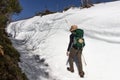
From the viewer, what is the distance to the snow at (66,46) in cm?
1287

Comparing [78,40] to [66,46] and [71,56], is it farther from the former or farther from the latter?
[66,46]

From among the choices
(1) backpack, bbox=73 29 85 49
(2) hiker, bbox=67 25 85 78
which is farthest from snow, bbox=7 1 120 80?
(1) backpack, bbox=73 29 85 49

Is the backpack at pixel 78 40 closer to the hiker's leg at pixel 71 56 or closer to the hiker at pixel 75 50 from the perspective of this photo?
the hiker at pixel 75 50

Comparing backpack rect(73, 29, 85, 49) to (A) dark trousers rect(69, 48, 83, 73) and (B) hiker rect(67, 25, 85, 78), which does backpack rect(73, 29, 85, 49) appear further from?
(A) dark trousers rect(69, 48, 83, 73)

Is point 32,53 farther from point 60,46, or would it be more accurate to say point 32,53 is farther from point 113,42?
point 113,42

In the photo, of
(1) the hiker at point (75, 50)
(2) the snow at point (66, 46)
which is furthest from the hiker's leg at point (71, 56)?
(2) the snow at point (66, 46)

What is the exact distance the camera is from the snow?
12.9 metres

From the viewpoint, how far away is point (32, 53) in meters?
16.0

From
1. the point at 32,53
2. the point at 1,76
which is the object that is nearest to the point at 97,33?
the point at 32,53

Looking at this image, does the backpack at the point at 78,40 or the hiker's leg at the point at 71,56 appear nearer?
the backpack at the point at 78,40

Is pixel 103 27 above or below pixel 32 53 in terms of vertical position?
above

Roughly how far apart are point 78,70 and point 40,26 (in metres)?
8.36

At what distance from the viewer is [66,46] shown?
15.4 meters

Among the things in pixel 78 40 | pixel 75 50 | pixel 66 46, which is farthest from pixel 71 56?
pixel 66 46
